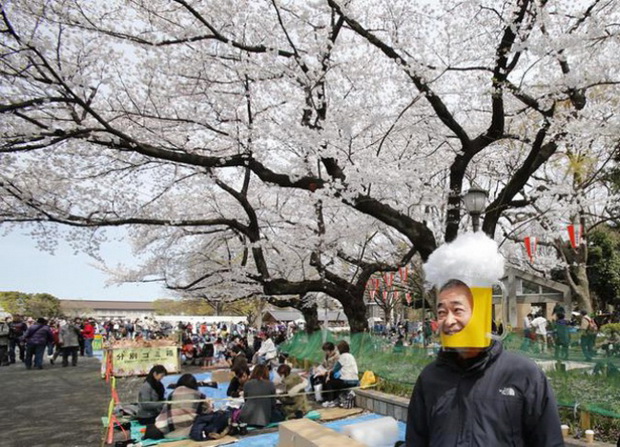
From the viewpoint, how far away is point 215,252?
67.6 ft

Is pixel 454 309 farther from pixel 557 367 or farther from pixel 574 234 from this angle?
pixel 574 234

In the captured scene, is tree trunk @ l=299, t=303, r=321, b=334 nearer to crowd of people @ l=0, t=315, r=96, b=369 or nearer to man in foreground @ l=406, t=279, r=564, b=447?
crowd of people @ l=0, t=315, r=96, b=369

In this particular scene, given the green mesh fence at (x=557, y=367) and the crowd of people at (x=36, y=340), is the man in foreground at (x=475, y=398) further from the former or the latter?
the crowd of people at (x=36, y=340)

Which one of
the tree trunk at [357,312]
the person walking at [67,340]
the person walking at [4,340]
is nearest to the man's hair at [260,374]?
the tree trunk at [357,312]

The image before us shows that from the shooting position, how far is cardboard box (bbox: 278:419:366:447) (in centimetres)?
495

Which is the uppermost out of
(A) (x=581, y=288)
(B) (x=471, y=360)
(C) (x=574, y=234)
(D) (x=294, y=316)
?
(C) (x=574, y=234)

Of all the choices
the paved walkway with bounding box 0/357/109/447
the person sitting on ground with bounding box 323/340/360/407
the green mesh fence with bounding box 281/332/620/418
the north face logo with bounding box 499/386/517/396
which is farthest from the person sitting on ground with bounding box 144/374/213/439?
the north face logo with bounding box 499/386/517/396

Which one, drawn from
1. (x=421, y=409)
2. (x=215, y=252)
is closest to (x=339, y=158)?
(x=421, y=409)

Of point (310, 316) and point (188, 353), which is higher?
point (310, 316)

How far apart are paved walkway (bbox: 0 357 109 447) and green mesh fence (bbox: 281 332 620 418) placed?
16.6ft

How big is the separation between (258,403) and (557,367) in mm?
4235

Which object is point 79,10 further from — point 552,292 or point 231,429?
point 552,292

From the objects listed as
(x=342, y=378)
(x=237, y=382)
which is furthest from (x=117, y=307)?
(x=342, y=378)

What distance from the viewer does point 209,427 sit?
7.15 m
